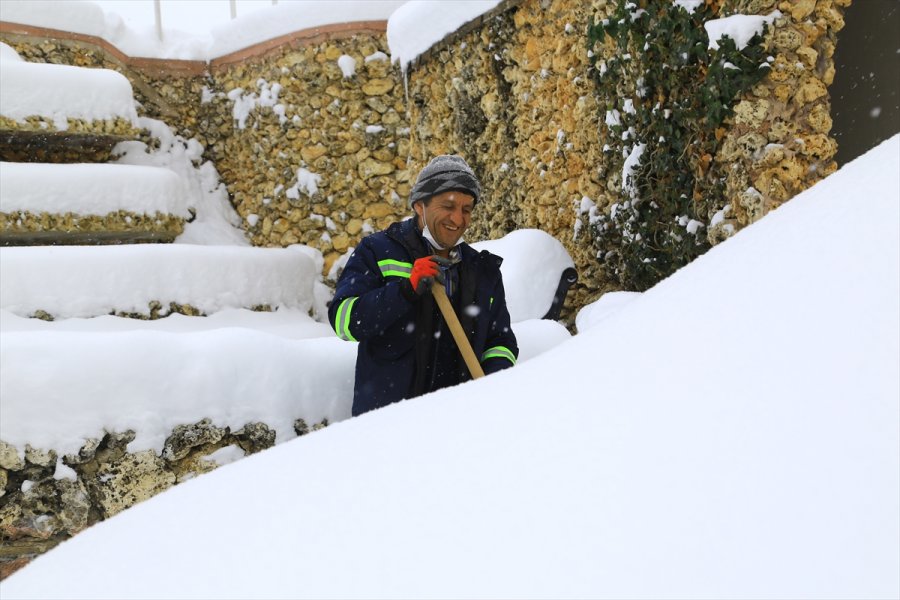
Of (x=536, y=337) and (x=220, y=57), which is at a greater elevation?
(x=220, y=57)

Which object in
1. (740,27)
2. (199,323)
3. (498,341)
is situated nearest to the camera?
(498,341)

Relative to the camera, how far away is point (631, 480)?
0.61 metres

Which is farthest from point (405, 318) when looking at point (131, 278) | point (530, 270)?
point (131, 278)

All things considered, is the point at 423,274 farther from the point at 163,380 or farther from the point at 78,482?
the point at 78,482

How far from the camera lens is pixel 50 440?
1952 mm

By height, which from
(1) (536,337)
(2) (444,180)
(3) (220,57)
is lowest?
(1) (536,337)

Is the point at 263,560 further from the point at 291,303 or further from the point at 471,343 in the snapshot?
the point at 291,303

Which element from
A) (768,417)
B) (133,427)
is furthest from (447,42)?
(768,417)

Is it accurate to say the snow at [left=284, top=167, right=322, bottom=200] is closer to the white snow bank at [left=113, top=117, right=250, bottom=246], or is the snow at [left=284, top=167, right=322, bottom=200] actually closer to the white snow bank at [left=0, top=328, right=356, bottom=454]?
the white snow bank at [left=113, top=117, right=250, bottom=246]

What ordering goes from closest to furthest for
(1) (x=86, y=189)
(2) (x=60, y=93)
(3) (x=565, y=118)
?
(3) (x=565, y=118), (1) (x=86, y=189), (2) (x=60, y=93)

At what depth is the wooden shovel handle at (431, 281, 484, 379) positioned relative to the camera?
80.4 inches

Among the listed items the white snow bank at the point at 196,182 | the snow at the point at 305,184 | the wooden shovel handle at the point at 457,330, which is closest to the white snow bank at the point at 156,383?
the wooden shovel handle at the point at 457,330

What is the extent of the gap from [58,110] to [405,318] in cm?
605

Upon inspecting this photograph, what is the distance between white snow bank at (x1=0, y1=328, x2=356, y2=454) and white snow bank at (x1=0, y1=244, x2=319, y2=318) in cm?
360
